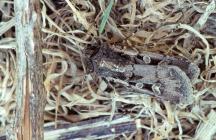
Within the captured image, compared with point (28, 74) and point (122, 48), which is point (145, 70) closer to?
point (122, 48)

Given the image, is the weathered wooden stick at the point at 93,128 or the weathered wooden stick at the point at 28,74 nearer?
the weathered wooden stick at the point at 28,74

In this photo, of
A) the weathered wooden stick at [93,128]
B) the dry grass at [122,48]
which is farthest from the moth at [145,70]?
the weathered wooden stick at [93,128]

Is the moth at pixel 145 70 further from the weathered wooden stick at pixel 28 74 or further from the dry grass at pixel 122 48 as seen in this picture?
the weathered wooden stick at pixel 28 74

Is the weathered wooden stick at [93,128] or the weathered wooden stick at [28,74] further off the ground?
the weathered wooden stick at [28,74]

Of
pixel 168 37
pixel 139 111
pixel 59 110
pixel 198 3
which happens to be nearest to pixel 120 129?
pixel 139 111

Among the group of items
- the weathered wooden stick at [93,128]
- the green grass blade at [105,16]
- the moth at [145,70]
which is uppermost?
the green grass blade at [105,16]

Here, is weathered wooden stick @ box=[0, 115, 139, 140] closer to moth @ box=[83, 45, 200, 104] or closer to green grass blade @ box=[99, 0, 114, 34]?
moth @ box=[83, 45, 200, 104]
